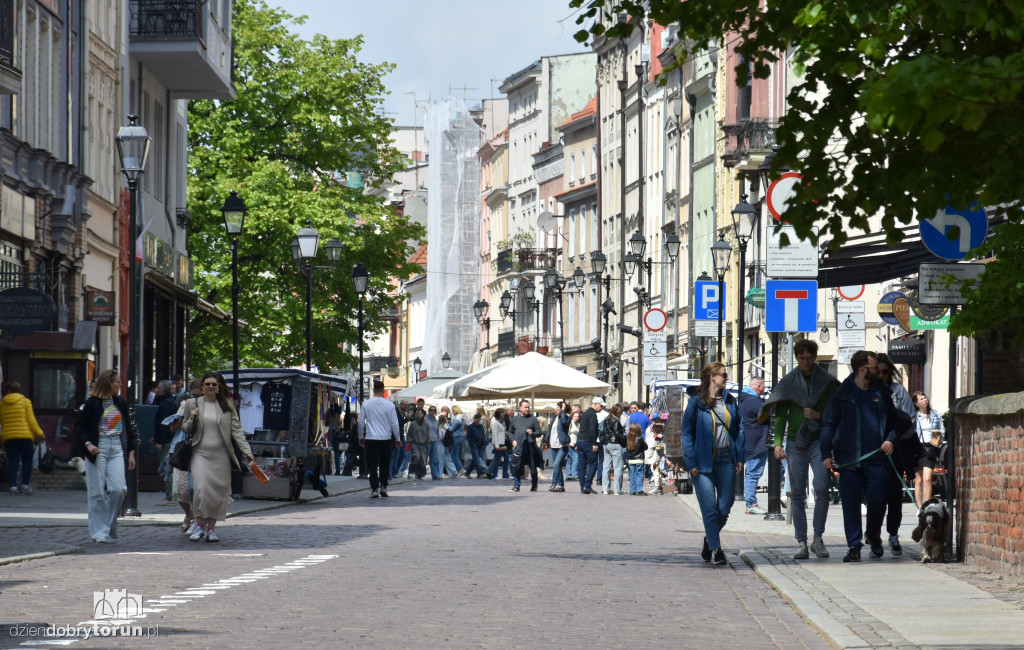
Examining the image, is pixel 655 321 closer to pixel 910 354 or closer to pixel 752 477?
pixel 910 354

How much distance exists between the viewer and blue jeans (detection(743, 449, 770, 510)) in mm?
26125

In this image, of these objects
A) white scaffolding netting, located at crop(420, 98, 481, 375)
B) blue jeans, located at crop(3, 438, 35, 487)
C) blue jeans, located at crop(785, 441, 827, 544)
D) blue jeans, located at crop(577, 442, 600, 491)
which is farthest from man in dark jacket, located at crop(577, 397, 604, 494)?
white scaffolding netting, located at crop(420, 98, 481, 375)

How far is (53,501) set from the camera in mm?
26672

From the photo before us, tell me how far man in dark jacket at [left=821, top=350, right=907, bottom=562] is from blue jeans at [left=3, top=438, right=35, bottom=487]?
15107mm

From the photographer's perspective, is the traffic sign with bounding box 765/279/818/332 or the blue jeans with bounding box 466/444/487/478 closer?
the traffic sign with bounding box 765/279/818/332

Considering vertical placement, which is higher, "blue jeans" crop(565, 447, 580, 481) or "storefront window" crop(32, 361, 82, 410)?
"storefront window" crop(32, 361, 82, 410)

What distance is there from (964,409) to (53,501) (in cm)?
1472

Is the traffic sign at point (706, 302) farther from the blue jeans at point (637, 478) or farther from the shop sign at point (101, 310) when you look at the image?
the shop sign at point (101, 310)

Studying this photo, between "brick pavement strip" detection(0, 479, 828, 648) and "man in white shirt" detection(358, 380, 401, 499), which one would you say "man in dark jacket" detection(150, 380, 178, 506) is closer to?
"brick pavement strip" detection(0, 479, 828, 648)

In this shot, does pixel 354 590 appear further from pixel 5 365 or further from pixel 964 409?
pixel 5 365

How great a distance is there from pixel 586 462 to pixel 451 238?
247 ft

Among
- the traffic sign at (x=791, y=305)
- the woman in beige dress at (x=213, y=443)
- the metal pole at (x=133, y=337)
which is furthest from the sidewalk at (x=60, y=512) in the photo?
the traffic sign at (x=791, y=305)

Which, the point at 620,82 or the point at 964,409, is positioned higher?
the point at 620,82

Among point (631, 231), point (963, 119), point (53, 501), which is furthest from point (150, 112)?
point (631, 231)
